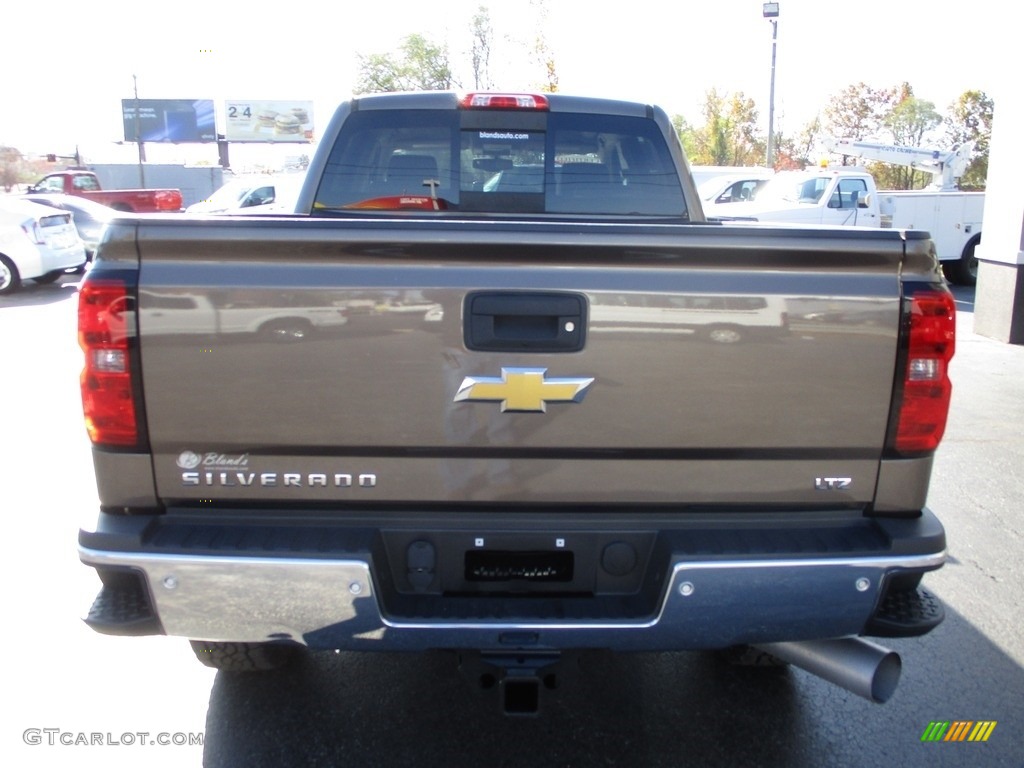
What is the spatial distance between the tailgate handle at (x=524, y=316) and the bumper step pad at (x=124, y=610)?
114 cm

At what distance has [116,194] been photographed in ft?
88.2

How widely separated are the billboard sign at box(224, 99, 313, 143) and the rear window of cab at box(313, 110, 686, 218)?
64.6 meters

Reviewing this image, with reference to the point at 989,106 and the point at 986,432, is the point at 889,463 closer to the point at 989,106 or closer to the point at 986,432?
the point at 986,432

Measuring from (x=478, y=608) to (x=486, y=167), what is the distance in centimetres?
247

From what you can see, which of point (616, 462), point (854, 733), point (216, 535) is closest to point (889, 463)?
point (616, 462)

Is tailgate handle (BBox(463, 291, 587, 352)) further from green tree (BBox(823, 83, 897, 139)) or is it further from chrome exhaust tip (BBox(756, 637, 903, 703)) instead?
green tree (BBox(823, 83, 897, 139))

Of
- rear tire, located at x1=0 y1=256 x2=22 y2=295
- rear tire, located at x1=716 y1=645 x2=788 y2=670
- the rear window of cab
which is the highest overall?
the rear window of cab

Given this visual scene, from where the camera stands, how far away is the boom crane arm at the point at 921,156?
20594mm

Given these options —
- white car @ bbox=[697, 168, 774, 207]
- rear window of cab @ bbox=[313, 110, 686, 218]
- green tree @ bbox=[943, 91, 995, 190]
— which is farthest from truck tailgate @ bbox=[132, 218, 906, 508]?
green tree @ bbox=[943, 91, 995, 190]

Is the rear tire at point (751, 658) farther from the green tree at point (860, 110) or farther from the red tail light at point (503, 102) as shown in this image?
the green tree at point (860, 110)

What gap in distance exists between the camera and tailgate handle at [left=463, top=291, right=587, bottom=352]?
8.22 ft

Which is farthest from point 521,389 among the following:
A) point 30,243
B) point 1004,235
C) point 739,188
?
point 739,188

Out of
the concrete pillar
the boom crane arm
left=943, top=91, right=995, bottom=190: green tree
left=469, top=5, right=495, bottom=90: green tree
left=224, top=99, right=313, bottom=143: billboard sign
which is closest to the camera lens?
the concrete pillar

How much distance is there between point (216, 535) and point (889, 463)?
188 centimetres
